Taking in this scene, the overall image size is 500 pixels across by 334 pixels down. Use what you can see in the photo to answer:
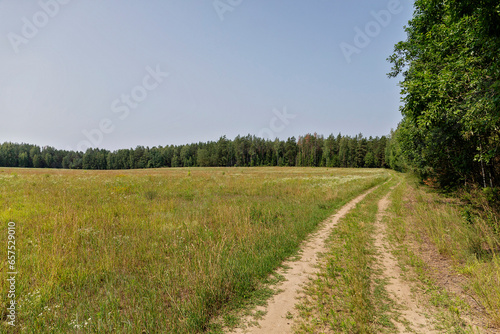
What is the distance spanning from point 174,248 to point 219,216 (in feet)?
10.9

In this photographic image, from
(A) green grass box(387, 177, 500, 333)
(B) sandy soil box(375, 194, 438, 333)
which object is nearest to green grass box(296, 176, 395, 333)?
(B) sandy soil box(375, 194, 438, 333)

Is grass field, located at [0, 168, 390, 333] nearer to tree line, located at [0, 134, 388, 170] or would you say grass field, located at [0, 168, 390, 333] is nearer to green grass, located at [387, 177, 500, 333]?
green grass, located at [387, 177, 500, 333]

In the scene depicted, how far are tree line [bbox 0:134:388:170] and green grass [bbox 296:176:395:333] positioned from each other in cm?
11367

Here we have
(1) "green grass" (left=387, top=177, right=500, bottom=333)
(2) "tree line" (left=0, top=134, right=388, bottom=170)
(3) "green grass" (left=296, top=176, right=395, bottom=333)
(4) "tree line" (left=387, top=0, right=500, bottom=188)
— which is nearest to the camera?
(3) "green grass" (left=296, top=176, right=395, bottom=333)

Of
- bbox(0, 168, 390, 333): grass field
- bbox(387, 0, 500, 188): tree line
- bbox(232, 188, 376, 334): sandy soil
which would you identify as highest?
bbox(387, 0, 500, 188): tree line

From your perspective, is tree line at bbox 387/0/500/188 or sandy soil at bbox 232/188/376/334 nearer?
sandy soil at bbox 232/188/376/334

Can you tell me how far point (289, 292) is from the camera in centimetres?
457

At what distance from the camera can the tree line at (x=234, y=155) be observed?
109 meters

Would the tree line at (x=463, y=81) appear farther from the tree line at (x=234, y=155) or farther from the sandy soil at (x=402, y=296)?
the tree line at (x=234, y=155)

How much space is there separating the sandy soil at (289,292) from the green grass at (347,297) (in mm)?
A: 212

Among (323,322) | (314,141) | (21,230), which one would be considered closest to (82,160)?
(314,141)

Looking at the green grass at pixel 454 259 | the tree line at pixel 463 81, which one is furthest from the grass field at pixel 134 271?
the tree line at pixel 463 81

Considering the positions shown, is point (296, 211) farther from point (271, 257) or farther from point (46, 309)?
point (46, 309)

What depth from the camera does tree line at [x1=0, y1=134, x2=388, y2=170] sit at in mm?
109375
